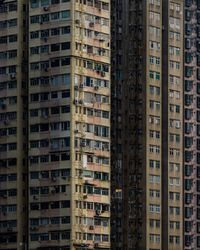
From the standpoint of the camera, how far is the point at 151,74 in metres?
125

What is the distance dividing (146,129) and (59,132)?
17036 millimetres

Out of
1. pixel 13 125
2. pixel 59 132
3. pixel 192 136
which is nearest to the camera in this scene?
pixel 59 132

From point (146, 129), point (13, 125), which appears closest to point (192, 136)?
point (146, 129)

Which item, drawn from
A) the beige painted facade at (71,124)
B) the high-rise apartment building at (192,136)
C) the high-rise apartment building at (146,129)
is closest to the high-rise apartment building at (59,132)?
the beige painted facade at (71,124)

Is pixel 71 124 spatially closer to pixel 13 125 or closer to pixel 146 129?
pixel 13 125

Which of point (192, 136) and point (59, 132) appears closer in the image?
point (59, 132)

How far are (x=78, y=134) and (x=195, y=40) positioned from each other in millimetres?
29006

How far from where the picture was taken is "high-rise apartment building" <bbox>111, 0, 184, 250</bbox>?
404 ft

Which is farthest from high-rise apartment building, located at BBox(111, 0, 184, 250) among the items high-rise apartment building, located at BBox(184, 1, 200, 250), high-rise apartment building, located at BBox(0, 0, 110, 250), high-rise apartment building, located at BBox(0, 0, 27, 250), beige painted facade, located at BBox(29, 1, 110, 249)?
high-rise apartment building, located at BBox(0, 0, 27, 250)

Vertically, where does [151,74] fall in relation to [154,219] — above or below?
above

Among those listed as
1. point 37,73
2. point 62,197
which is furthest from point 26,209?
point 37,73

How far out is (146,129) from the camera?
123500 millimetres

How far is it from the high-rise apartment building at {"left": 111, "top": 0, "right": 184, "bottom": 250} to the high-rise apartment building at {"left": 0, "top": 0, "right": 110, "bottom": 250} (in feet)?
39.7

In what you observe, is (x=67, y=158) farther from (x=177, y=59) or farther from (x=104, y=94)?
(x=177, y=59)
